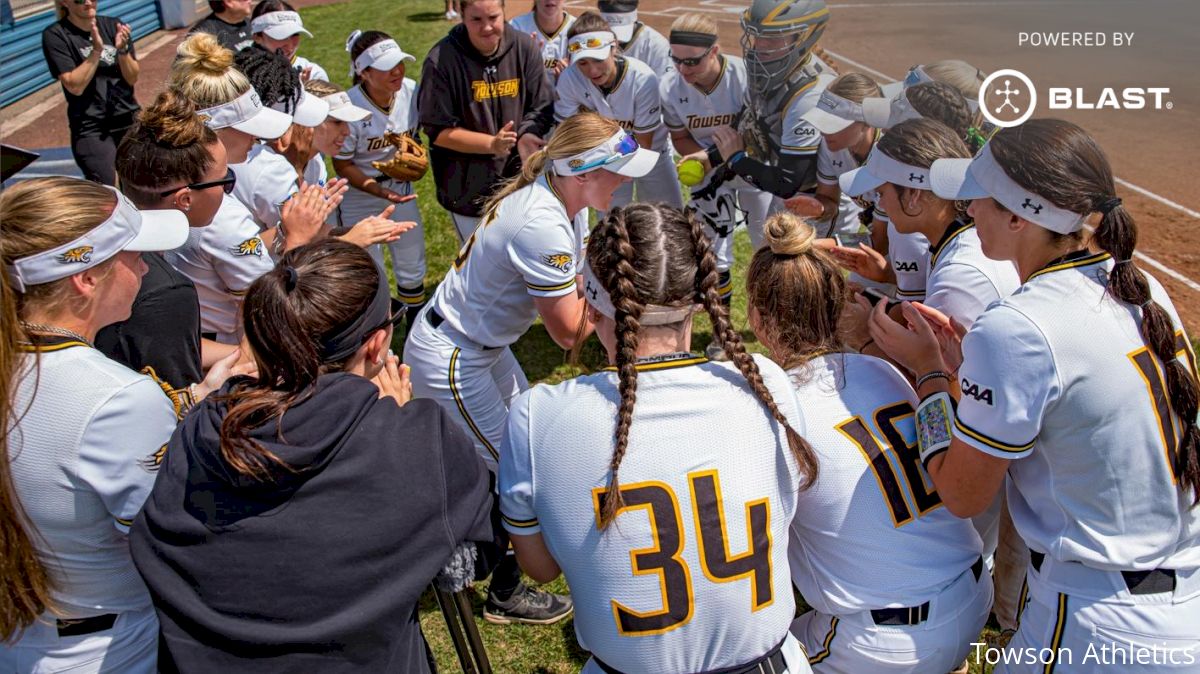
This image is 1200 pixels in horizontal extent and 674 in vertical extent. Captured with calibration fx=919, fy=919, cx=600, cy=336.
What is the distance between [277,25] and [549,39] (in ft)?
9.57

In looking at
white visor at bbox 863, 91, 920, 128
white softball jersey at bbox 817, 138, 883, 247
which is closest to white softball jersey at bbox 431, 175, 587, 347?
white softball jersey at bbox 817, 138, 883, 247

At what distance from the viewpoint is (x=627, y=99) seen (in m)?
6.96

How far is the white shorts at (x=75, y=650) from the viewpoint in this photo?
2436mm

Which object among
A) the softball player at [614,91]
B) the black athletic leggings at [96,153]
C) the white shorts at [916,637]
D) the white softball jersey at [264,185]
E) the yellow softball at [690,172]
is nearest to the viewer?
the white shorts at [916,637]

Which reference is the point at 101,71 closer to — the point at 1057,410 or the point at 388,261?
the point at 388,261

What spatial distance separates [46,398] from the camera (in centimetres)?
227

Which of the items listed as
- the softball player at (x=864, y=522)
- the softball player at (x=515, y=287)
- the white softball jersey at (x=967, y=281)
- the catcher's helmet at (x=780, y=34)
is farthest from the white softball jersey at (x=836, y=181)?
the softball player at (x=864, y=522)

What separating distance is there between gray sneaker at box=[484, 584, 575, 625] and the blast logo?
2.38m

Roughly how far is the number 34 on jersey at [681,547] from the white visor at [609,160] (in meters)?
1.92

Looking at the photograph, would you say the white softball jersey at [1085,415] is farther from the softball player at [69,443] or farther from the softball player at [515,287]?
the softball player at [69,443]

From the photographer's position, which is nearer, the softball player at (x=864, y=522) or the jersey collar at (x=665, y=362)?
the jersey collar at (x=665, y=362)

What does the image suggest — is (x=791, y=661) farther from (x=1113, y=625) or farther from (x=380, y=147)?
(x=380, y=147)

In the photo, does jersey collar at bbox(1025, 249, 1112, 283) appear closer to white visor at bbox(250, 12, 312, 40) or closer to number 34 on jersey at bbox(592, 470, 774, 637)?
number 34 on jersey at bbox(592, 470, 774, 637)

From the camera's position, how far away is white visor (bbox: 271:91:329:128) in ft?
17.6
